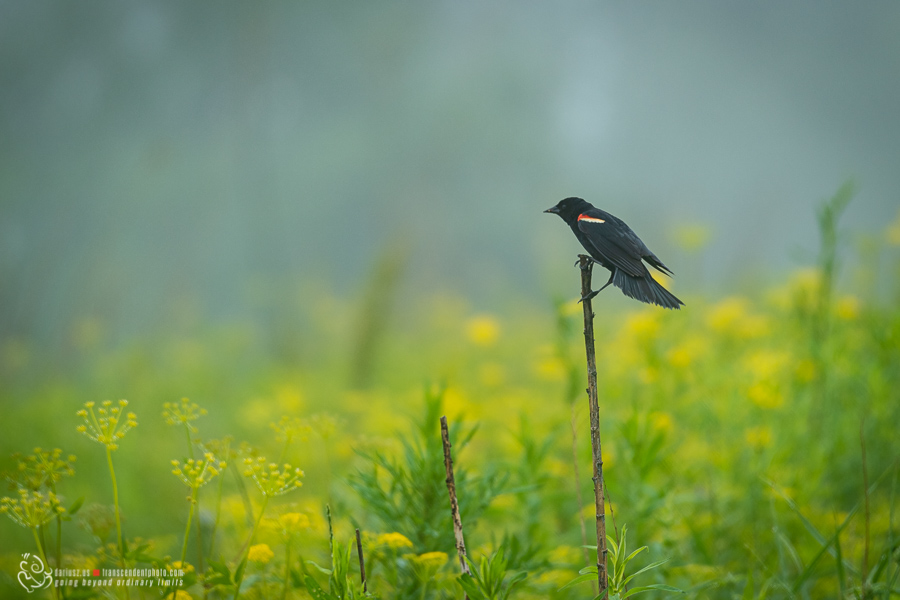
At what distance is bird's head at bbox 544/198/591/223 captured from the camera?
68 cm

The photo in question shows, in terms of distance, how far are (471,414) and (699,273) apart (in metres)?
1.38

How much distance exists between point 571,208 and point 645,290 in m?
0.18

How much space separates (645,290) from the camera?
0.56 m

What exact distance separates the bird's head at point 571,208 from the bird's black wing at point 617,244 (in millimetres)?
60

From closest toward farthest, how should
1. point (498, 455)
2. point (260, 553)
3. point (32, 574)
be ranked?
1. point (260, 553)
2. point (32, 574)
3. point (498, 455)

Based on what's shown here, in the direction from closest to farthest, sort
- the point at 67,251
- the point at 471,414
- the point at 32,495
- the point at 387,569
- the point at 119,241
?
the point at 32,495, the point at 387,569, the point at 471,414, the point at 67,251, the point at 119,241

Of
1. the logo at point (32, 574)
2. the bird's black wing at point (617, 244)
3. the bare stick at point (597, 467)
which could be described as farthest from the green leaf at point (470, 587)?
the logo at point (32, 574)

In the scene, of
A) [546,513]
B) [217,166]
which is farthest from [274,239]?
[546,513]

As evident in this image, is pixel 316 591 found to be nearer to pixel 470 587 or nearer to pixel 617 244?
pixel 470 587

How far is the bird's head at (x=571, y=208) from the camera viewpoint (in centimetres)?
68

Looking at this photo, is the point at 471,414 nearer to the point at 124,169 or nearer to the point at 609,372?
the point at 609,372

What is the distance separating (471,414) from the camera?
1619 millimetres

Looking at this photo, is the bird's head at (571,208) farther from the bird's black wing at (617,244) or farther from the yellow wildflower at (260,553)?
the yellow wildflower at (260,553)

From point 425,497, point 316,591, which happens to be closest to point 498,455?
point 425,497
